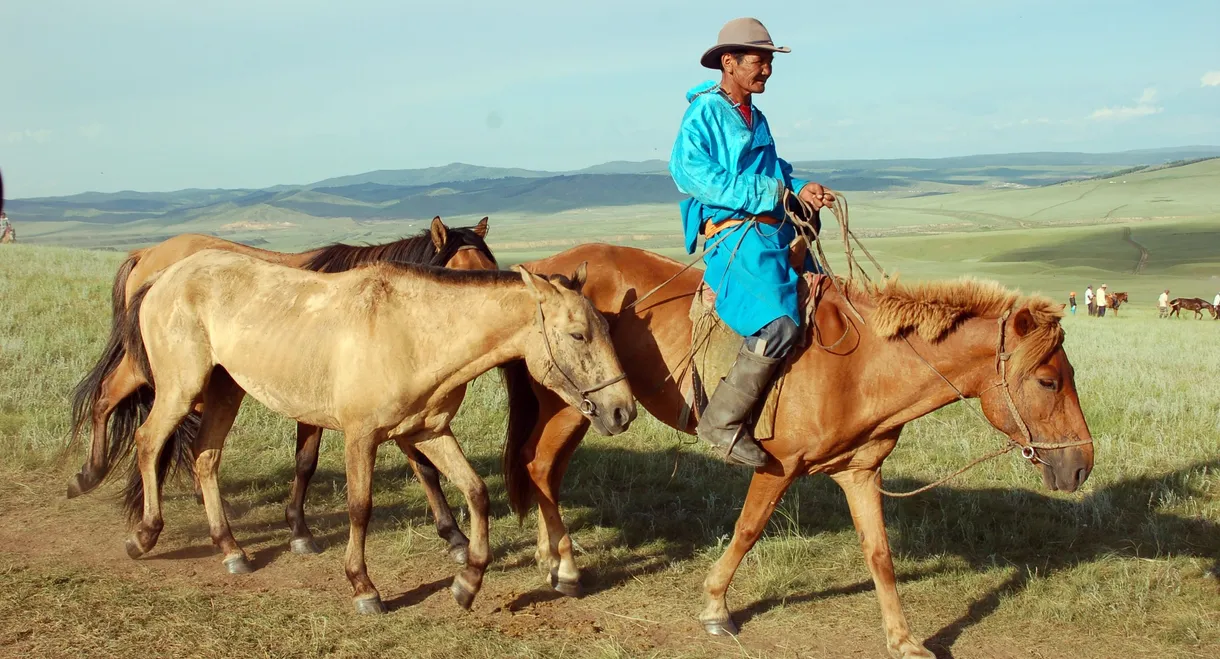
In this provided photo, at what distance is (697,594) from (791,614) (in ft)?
1.88

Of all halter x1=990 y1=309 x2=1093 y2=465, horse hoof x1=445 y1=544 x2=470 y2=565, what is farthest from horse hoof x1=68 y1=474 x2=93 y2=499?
halter x1=990 y1=309 x2=1093 y2=465

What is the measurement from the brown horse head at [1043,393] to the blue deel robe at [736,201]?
1093mm

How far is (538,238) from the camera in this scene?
12006 cm

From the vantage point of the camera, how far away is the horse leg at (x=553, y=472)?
5.91 metres

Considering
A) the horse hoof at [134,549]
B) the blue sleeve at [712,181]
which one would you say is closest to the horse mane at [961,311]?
the blue sleeve at [712,181]

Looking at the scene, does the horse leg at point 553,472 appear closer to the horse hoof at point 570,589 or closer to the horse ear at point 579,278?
the horse hoof at point 570,589

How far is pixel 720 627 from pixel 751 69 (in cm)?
303

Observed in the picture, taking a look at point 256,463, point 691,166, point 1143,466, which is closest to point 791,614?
point 691,166

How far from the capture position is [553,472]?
6121 millimetres

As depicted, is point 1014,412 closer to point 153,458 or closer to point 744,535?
point 744,535

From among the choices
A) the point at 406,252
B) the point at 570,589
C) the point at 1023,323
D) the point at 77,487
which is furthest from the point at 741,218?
the point at 77,487

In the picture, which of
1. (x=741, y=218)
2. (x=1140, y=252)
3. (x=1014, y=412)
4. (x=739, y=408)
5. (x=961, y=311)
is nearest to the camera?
(x=1014, y=412)

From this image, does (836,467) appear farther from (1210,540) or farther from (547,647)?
(1210,540)

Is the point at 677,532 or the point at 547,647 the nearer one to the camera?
the point at 547,647
